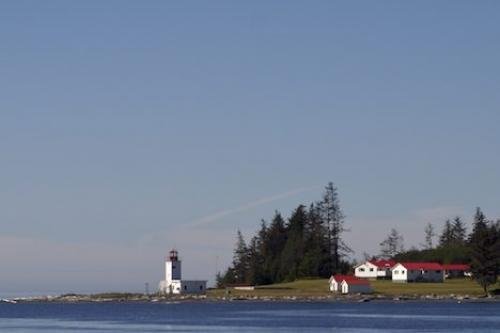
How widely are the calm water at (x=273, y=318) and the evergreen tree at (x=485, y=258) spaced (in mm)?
10554

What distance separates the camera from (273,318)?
11688cm

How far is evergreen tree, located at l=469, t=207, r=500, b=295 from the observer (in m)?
153

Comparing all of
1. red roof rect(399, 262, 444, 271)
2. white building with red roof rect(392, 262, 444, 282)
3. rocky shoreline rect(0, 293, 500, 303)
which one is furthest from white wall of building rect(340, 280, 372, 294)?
red roof rect(399, 262, 444, 271)

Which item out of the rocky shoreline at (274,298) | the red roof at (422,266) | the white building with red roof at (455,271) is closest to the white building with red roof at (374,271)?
the red roof at (422,266)

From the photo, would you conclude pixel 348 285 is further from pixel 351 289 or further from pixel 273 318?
pixel 273 318

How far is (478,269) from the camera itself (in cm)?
15325

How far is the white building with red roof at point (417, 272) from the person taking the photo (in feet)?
576

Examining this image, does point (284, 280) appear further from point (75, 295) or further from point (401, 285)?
point (75, 295)

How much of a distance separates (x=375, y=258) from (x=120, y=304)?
45.1 m

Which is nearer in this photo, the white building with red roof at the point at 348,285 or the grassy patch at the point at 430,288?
the grassy patch at the point at 430,288

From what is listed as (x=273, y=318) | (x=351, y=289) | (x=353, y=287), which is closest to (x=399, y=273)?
(x=353, y=287)

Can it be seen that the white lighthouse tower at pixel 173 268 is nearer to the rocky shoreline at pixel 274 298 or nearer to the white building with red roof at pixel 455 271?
the rocky shoreline at pixel 274 298

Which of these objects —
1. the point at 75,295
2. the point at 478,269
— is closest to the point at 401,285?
the point at 478,269

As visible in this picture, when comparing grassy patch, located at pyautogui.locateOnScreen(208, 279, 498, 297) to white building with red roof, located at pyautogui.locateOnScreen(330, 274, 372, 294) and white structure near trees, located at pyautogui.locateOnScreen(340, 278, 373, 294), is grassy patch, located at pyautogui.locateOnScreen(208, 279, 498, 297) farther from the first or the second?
white structure near trees, located at pyautogui.locateOnScreen(340, 278, 373, 294)
